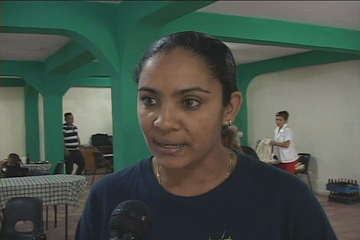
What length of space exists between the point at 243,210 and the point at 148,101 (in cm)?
33

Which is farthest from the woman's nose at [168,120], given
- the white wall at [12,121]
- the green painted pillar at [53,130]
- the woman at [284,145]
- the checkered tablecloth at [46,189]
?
the white wall at [12,121]

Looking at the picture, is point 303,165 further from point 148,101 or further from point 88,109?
point 148,101

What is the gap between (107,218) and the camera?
A: 3.58 feet

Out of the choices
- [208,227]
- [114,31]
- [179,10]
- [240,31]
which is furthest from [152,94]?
[240,31]

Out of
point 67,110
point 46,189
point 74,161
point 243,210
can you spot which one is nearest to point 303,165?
point 74,161

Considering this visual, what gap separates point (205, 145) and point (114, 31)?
134 inches

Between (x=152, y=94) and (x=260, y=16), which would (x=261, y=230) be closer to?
(x=152, y=94)

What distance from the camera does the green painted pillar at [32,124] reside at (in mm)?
11320

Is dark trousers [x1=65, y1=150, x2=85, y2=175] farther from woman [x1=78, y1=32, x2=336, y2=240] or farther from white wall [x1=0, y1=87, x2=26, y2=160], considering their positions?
woman [x1=78, y1=32, x2=336, y2=240]

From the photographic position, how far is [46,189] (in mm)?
4531

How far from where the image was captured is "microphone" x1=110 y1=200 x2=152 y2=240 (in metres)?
0.86

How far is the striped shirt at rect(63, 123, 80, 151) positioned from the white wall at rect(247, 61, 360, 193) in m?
3.72

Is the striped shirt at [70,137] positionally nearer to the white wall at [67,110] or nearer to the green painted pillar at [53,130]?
the green painted pillar at [53,130]

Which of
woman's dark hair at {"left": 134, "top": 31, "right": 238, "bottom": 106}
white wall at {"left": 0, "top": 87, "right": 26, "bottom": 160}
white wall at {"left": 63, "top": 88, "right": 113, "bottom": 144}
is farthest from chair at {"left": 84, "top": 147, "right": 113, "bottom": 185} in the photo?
woman's dark hair at {"left": 134, "top": 31, "right": 238, "bottom": 106}
